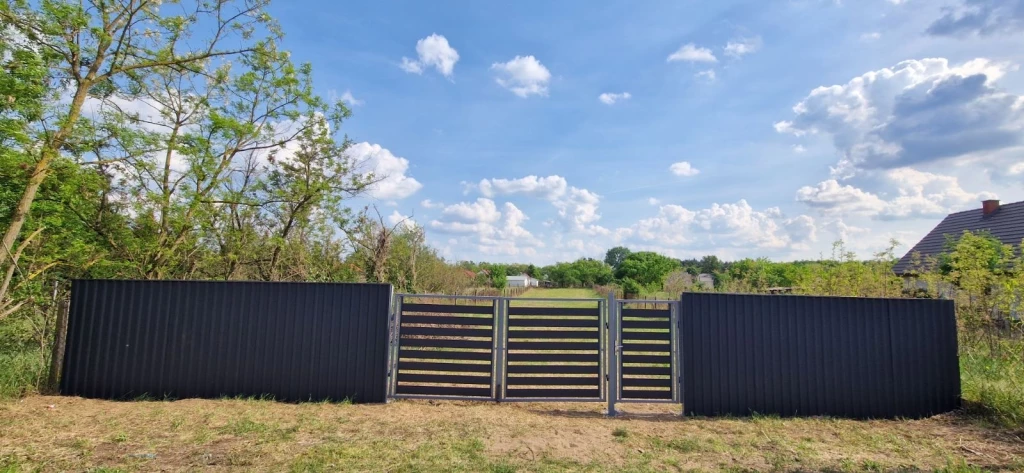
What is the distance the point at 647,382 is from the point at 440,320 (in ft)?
8.12

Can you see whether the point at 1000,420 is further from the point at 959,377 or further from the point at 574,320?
Answer: the point at 574,320

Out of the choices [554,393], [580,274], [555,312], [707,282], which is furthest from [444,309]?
[580,274]

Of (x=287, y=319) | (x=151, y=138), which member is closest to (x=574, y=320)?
(x=287, y=319)

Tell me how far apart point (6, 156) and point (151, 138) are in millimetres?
1940

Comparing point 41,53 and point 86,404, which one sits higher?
point 41,53

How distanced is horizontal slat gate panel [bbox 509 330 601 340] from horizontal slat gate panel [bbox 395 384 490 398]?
73cm

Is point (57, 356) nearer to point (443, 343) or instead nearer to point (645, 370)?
point (443, 343)

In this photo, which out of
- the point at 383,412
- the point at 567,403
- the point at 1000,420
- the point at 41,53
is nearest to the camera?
the point at 1000,420

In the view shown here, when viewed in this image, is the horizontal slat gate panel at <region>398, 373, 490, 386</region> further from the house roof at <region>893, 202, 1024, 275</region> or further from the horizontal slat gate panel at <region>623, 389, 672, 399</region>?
the house roof at <region>893, 202, 1024, 275</region>

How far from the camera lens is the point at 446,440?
12.7ft

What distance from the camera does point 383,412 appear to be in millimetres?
4766

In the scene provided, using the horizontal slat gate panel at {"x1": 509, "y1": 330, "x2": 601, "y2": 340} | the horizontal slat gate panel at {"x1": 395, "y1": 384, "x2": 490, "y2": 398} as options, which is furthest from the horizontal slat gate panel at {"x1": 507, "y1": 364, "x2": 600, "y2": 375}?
the horizontal slat gate panel at {"x1": 395, "y1": 384, "x2": 490, "y2": 398}

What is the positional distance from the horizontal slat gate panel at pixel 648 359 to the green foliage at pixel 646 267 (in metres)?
36.9

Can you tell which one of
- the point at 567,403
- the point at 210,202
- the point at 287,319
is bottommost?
the point at 567,403
